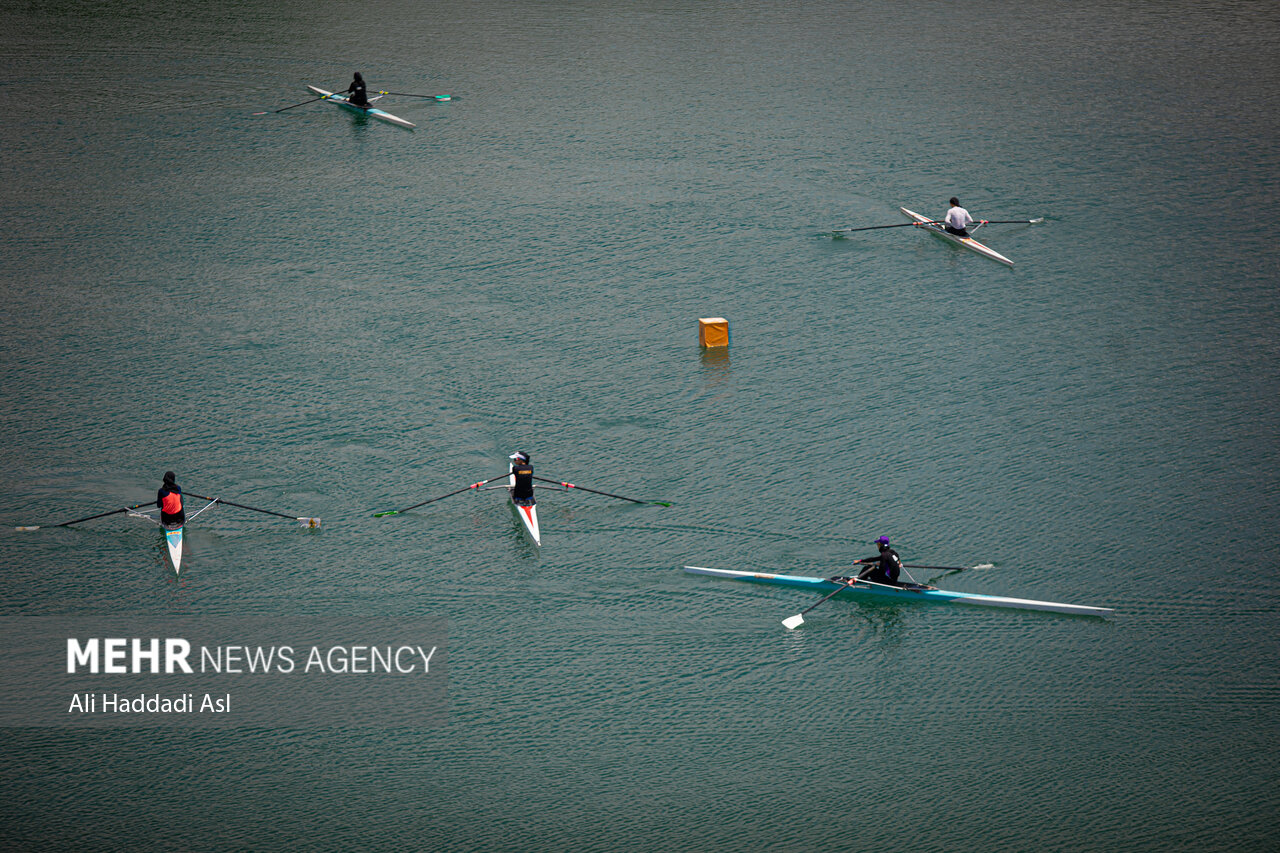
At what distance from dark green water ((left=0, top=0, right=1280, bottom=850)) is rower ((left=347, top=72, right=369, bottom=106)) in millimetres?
702

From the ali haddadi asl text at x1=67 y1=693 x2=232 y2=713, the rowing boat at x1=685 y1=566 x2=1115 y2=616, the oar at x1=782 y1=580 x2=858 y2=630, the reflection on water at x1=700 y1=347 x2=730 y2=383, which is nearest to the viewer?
the ali haddadi asl text at x1=67 y1=693 x2=232 y2=713

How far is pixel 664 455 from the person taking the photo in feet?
78.4

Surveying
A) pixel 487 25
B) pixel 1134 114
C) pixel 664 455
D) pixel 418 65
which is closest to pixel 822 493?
pixel 664 455

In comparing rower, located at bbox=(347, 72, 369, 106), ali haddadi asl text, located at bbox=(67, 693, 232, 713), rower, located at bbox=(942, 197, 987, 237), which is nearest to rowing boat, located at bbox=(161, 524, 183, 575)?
ali haddadi asl text, located at bbox=(67, 693, 232, 713)

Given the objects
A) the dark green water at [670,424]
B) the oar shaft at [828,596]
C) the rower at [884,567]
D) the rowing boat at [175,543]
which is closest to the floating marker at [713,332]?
the dark green water at [670,424]

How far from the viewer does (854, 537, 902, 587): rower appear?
1950 cm

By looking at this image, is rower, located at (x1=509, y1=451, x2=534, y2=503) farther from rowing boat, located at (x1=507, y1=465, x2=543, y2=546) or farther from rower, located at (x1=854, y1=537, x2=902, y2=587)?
rower, located at (x1=854, y1=537, x2=902, y2=587)

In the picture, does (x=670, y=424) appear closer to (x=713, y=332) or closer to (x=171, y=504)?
(x=713, y=332)

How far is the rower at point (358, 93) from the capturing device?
42.6m

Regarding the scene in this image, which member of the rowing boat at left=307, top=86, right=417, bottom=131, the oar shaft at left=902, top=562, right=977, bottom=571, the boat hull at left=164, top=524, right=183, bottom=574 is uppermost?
the rowing boat at left=307, top=86, right=417, bottom=131

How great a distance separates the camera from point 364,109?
42812 millimetres

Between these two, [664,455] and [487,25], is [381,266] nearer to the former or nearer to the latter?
[664,455]

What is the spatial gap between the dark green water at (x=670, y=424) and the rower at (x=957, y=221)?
0.79 metres

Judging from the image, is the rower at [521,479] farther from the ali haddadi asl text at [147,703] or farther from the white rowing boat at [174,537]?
the ali haddadi asl text at [147,703]
